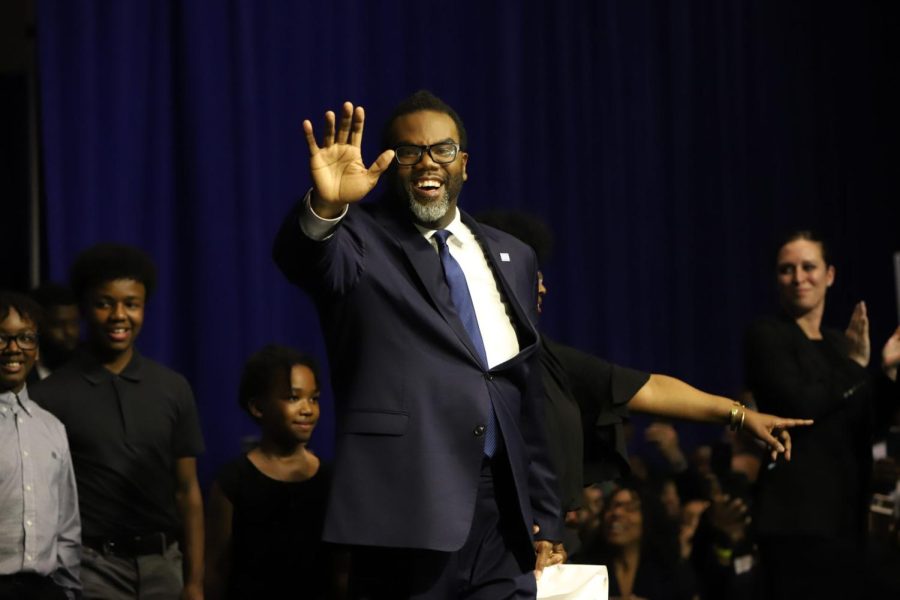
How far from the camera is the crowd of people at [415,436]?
2.54 meters

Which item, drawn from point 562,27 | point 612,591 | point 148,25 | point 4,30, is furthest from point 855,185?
point 4,30

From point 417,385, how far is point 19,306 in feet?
5.09

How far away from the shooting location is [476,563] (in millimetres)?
2631

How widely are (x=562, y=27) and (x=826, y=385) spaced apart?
3.11m

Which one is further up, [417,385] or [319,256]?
[319,256]

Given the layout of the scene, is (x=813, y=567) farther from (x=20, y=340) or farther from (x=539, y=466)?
(x=20, y=340)

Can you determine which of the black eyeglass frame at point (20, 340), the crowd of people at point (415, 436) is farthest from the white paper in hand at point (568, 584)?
the black eyeglass frame at point (20, 340)

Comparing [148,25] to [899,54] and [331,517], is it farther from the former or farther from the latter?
[899,54]

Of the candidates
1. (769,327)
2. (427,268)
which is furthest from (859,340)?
(427,268)

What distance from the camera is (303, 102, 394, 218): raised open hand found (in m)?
2.42

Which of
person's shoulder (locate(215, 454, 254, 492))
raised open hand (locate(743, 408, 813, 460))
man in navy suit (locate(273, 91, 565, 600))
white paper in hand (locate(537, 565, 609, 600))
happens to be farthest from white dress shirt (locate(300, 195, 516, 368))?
person's shoulder (locate(215, 454, 254, 492))

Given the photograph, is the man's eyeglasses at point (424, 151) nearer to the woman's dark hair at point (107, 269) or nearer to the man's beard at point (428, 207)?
the man's beard at point (428, 207)

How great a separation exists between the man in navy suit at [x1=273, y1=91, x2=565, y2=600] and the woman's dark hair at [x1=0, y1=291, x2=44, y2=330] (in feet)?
4.34

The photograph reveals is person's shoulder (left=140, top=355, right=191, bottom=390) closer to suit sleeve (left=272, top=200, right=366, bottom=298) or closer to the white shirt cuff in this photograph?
suit sleeve (left=272, top=200, right=366, bottom=298)
